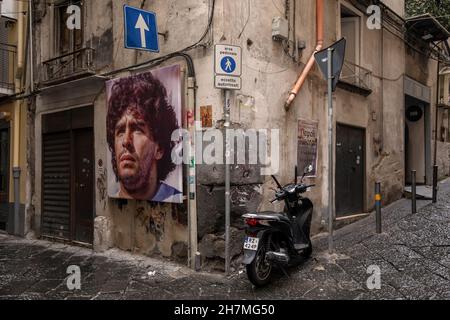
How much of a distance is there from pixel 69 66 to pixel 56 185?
8.61 ft

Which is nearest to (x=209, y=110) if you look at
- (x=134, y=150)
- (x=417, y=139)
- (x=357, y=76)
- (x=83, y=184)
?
(x=134, y=150)

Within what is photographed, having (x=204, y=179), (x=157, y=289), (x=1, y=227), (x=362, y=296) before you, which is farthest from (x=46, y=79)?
(x=362, y=296)

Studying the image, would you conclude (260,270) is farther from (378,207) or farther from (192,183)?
(378,207)

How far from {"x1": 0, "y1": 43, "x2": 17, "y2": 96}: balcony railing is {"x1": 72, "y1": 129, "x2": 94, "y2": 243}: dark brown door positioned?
9.44 ft

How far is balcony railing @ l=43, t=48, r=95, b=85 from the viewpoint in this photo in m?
8.12

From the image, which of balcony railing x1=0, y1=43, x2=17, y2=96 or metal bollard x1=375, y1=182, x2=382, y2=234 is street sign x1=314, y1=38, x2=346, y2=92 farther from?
balcony railing x1=0, y1=43, x2=17, y2=96

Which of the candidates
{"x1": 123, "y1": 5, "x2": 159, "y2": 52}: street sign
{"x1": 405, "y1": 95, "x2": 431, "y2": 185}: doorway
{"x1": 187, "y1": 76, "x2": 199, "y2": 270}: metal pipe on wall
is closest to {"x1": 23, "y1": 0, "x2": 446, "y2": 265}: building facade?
{"x1": 187, "y1": 76, "x2": 199, "y2": 270}: metal pipe on wall

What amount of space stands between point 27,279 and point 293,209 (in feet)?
13.5

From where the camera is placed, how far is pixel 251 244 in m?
5.14

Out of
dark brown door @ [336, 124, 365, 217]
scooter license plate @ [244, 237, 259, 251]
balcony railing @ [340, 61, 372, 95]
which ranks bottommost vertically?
scooter license plate @ [244, 237, 259, 251]

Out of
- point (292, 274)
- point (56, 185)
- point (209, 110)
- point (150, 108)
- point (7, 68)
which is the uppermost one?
point (7, 68)

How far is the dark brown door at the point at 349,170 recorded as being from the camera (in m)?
8.91

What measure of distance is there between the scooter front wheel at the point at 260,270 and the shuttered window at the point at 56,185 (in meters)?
5.20
